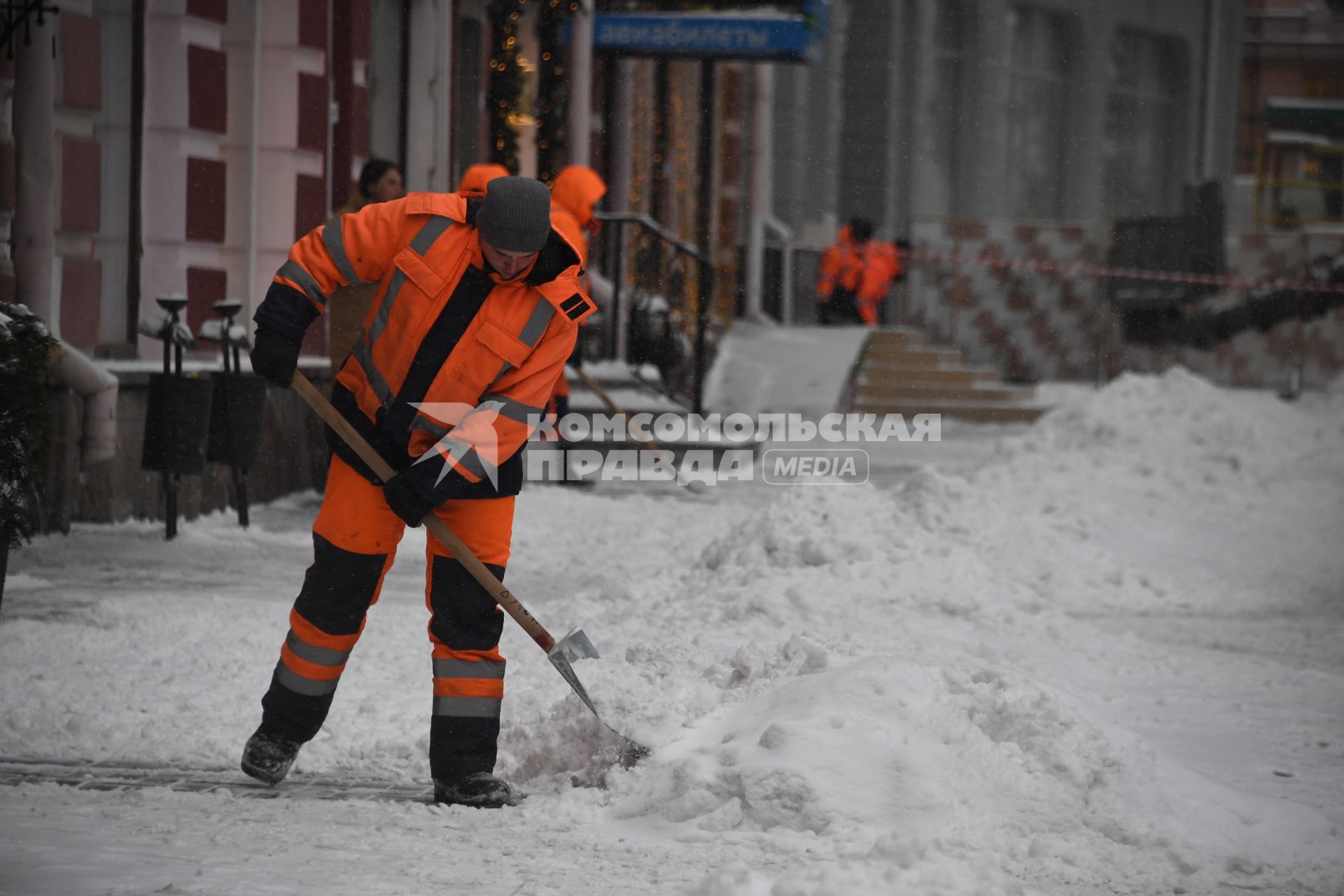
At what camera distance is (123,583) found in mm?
6844

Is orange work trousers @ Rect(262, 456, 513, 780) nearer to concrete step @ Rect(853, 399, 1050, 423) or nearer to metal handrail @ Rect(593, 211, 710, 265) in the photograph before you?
metal handrail @ Rect(593, 211, 710, 265)

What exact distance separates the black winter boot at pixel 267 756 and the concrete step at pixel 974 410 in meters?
12.4

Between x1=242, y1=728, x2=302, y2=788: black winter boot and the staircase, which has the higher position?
the staircase

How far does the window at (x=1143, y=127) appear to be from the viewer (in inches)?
1236

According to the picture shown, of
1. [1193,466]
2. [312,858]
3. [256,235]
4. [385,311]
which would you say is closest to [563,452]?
[256,235]

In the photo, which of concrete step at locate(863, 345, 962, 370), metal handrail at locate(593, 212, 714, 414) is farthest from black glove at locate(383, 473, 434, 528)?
concrete step at locate(863, 345, 962, 370)

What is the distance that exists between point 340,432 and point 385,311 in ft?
1.06

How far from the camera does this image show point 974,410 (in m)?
16.6

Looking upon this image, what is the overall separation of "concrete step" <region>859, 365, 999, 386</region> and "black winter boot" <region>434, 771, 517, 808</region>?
1285cm

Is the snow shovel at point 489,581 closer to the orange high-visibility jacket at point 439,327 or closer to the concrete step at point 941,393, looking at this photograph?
the orange high-visibility jacket at point 439,327

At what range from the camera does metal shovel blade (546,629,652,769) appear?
450 cm

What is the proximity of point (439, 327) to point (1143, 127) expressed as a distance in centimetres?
2991

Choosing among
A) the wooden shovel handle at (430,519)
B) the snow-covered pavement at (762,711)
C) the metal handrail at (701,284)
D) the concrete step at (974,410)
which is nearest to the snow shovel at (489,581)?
the wooden shovel handle at (430,519)

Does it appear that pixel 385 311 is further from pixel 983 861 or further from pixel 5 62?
pixel 5 62
